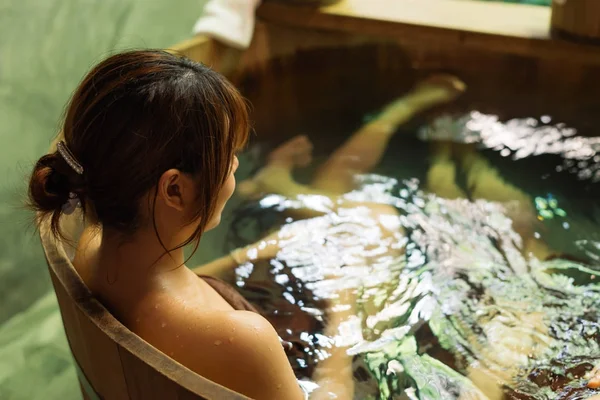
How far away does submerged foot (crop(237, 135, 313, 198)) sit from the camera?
7.00ft

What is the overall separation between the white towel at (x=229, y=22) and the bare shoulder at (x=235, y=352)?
1404mm

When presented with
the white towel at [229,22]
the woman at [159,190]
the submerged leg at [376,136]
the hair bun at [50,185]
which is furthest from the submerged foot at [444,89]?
the hair bun at [50,185]

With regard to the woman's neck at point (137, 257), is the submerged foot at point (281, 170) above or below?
below

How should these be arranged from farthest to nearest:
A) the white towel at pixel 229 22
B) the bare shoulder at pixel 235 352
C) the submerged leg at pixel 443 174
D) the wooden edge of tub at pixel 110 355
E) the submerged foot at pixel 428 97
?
1. the submerged foot at pixel 428 97
2. the white towel at pixel 229 22
3. the submerged leg at pixel 443 174
4. the bare shoulder at pixel 235 352
5. the wooden edge of tub at pixel 110 355

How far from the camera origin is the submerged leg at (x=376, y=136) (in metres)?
2.19

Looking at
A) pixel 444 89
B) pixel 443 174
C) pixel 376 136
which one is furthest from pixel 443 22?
pixel 443 174

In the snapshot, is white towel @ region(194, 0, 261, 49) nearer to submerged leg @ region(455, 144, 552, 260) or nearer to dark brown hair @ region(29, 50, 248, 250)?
submerged leg @ region(455, 144, 552, 260)

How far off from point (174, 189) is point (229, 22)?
1.41 meters

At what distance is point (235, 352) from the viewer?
1057mm

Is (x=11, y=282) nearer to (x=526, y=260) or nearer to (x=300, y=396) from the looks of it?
(x=300, y=396)

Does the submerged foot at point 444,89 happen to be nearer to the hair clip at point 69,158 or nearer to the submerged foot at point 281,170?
the submerged foot at point 281,170

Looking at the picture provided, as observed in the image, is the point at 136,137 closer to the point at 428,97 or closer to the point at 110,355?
the point at 110,355

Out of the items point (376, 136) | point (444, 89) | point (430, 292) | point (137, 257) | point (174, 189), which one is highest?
point (174, 189)

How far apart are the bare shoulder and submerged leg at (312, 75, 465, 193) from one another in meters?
1.10
